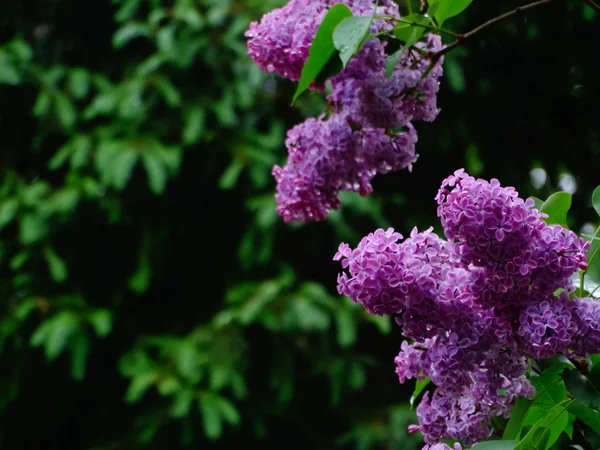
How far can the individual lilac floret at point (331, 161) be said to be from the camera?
1.99ft

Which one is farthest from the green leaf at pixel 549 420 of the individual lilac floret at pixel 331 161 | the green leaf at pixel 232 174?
the green leaf at pixel 232 174

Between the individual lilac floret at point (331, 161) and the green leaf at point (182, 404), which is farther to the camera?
the green leaf at point (182, 404)

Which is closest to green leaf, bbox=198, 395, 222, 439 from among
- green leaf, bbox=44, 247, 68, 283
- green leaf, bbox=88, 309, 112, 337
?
green leaf, bbox=88, 309, 112, 337

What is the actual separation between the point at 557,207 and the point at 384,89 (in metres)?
0.16

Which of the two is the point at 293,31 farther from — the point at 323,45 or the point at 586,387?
the point at 586,387

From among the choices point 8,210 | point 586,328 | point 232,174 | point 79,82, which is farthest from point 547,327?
point 79,82

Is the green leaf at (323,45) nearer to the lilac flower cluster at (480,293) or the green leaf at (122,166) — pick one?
the lilac flower cluster at (480,293)

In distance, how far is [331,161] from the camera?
62 cm

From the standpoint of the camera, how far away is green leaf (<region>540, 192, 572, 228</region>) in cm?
49

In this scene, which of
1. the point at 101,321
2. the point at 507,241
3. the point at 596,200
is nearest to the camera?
the point at 507,241

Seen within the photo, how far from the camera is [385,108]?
59cm

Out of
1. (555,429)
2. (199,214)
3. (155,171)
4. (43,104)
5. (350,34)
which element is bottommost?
(199,214)

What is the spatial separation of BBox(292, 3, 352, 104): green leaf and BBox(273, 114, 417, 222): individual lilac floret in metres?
0.06

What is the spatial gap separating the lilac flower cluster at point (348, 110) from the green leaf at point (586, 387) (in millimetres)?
225
